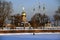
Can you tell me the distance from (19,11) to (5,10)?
0.74m

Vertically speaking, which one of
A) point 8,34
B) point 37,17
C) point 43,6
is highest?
point 43,6

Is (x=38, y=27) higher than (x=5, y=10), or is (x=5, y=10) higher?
(x=5, y=10)

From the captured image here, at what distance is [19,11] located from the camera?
27.2ft

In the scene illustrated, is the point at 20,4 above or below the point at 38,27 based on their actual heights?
above

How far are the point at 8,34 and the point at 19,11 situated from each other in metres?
1.37

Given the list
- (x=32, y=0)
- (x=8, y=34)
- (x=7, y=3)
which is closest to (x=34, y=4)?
(x=32, y=0)

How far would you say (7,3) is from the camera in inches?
320

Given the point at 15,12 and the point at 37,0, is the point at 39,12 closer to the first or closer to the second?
the point at 37,0

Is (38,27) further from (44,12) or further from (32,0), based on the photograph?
(32,0)

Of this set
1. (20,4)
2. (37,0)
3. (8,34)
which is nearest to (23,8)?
(20,4)

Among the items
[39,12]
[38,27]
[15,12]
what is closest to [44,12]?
[39,12]

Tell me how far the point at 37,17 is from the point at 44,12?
18.6 inches

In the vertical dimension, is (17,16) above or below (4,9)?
below

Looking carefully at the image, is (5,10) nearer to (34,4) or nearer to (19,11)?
(19,11)
